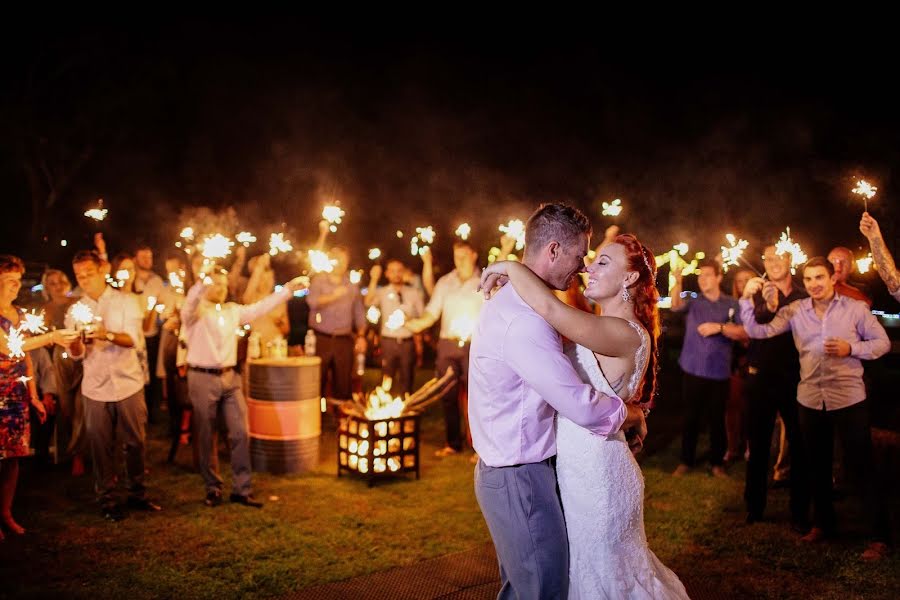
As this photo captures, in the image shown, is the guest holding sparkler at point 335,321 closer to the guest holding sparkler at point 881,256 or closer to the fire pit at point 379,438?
the fire pit at point 379,438

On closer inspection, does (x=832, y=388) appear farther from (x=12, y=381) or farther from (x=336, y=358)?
(x=12, y=381)

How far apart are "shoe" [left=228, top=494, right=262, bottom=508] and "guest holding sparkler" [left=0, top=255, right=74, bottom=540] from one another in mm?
1837

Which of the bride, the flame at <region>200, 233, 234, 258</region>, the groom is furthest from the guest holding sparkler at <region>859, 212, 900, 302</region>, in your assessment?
the flame at <region>200, 233, 234, 258</region>

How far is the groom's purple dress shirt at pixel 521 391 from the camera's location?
2.83 meters

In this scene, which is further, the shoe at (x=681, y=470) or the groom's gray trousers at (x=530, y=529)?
the shoe at (x=681, y=470)

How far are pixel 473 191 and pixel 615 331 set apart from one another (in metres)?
15.6

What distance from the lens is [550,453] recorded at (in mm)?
3068

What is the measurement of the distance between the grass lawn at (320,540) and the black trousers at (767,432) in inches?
10.0

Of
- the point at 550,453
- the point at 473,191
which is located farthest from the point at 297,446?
the point at 473,191

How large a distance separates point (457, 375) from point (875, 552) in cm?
489

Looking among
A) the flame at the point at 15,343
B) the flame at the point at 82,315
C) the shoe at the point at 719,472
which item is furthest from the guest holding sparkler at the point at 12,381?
the shoe at the point at 719,472

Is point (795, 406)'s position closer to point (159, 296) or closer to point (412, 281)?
point (412, 281)

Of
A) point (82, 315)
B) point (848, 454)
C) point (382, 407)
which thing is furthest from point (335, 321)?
point (848, 454)

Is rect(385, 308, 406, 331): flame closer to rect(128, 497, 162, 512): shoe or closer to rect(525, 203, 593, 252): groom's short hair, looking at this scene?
rect(128, 497, 162, 512): shoe
